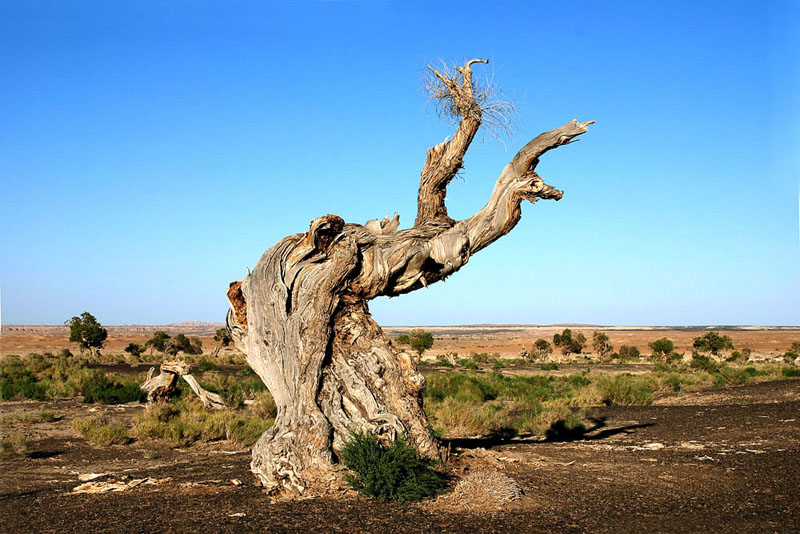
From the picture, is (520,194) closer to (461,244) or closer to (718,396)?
(461,244)

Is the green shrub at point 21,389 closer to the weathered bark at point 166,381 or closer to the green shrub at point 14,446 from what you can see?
the weathered bark at point 166,381

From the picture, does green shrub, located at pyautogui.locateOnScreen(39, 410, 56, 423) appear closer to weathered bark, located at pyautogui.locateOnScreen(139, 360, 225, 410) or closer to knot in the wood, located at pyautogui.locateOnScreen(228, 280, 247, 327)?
weathered bark, located at pyautogui.locateOnScreen(139, 360, 225, 410)

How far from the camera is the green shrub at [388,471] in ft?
25.6

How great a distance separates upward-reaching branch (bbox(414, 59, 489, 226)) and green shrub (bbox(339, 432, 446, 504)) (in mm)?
3599

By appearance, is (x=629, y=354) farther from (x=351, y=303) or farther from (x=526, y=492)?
(x=526, y=492)

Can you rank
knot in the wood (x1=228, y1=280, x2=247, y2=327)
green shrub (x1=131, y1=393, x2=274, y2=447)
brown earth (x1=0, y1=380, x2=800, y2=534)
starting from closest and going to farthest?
1. brown earth (x1=0, y1=380, x2=800, y2=534)
2. knot in the wood (x1=228, y1=280, x2=247, y2=327)
3. green shrub (x1=131, y1=393, x2=274, y2=447)

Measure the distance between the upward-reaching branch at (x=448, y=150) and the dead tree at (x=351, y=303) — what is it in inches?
0.7

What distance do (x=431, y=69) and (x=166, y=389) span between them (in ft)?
41.9

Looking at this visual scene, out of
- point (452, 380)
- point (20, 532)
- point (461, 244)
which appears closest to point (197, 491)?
point (20, 532)

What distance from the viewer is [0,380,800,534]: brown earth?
7004 millimetres

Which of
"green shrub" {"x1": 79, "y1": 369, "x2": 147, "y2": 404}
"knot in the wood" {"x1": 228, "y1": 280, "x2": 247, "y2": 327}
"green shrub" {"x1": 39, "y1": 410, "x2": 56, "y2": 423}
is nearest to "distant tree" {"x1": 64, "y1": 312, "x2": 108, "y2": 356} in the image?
"green shrub" {"x1": 79, "y1": 369, "x2": 147, "y2": 404}

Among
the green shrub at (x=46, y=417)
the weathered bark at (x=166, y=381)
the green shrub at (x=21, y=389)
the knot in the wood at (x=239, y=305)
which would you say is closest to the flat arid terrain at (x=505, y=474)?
the green shrub at (x=46, y=417)

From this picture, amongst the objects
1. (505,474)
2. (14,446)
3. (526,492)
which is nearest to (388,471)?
(526,492)

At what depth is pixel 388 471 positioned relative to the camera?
788 centimetres
